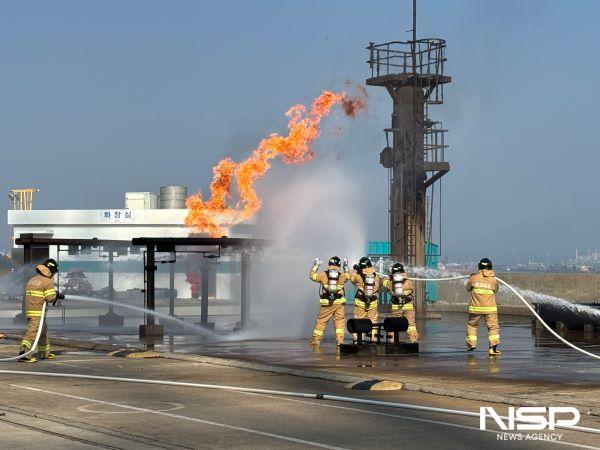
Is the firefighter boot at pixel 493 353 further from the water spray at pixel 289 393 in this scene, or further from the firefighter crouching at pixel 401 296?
the water spray at pixel 289 393

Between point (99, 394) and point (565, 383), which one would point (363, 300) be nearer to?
point (565, 383)

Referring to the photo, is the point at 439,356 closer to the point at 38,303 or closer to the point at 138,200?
the point at 38,303

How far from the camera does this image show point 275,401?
53.2ft

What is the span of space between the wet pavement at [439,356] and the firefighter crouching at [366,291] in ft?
3.76

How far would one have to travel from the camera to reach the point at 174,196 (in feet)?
280

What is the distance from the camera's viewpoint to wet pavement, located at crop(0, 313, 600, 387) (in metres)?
20.1

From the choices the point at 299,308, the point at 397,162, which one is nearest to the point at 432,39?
the point at 397,162

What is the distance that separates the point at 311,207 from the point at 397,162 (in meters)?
4.14

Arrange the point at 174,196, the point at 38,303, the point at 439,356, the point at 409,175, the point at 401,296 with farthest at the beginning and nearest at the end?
the point at 174,196
the point at 409,175
the point at 401,296
the point at 439,356
the point at 38,303

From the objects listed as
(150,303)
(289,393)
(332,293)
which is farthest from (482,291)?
(150,303)

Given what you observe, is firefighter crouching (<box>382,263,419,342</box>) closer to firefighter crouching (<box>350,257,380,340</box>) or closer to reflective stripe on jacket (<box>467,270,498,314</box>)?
A: firefighter crouching (<box>350,257,380,340</box>)
